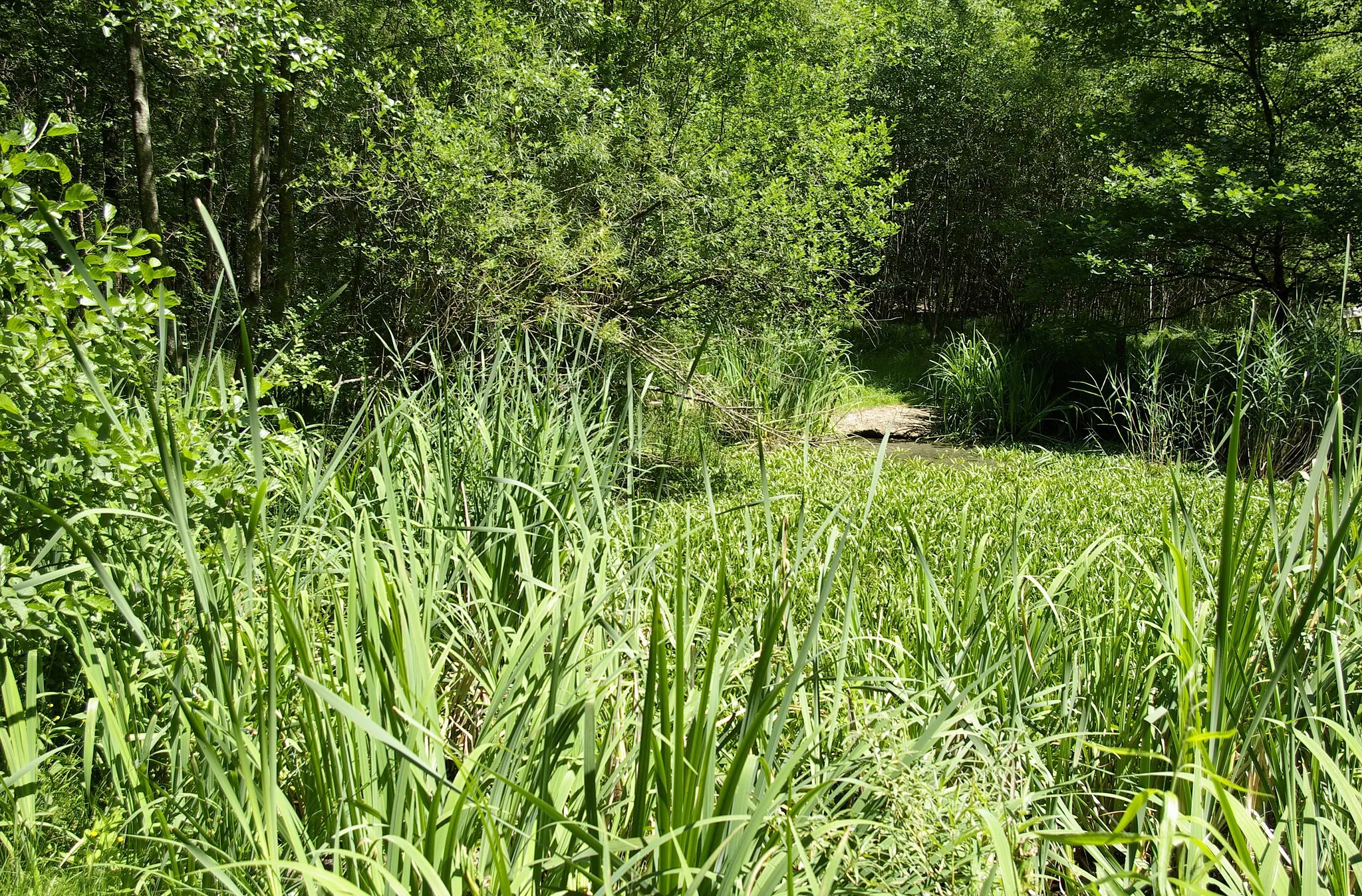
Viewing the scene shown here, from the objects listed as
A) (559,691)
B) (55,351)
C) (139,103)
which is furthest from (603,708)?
(139,103)

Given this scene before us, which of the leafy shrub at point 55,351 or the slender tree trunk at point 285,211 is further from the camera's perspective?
the slender tree trunk at point 285,211

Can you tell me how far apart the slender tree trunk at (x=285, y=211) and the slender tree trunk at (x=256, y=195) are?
0.14m

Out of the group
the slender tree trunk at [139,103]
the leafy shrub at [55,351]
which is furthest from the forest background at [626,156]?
the leafy shrub at [55,351]

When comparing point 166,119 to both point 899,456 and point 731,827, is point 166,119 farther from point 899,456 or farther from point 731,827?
point 731,827

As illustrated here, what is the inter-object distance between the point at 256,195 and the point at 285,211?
30 cm

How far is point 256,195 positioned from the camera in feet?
26.1

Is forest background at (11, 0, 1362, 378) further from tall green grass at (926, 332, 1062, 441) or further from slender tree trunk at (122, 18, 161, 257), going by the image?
tall green grass at (926, 332, 1062, 441)

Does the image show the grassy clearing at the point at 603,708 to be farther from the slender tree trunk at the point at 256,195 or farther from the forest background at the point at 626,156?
the slender tree trunk at the point at 256,195

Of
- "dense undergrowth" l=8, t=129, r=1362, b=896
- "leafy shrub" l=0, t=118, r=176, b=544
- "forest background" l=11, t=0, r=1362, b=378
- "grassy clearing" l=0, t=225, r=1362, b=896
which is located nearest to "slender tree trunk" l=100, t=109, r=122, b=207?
"forest background" l=11, t=0, r=1362, b=378

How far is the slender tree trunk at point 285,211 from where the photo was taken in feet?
25.1

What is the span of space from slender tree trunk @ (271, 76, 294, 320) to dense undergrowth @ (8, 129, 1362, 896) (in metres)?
A: 5.77

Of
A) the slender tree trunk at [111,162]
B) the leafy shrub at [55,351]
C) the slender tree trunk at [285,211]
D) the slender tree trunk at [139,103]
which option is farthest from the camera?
the slender tree trunk at [111,162]

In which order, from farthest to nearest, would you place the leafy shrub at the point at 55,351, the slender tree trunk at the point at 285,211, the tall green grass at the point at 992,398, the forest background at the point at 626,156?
the tall green grass at the point at 992,398 → the slender tree trunk at the point at 285,211 → the forest background at the point at 626,156 → the leafy shrub at the point at 55,351

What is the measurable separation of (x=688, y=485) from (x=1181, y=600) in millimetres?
4504
